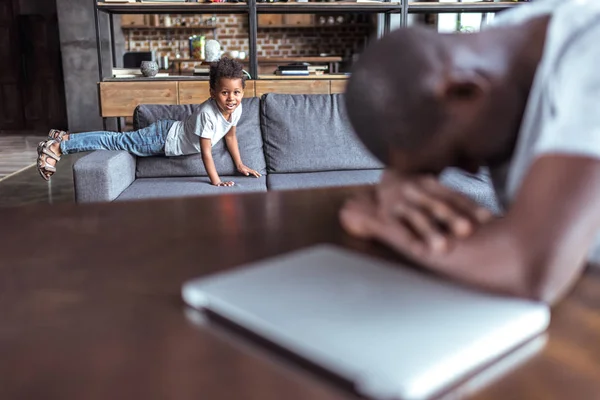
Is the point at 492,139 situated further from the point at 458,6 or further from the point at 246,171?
the point at 458,6

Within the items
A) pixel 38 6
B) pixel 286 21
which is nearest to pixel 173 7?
pixel 286 21

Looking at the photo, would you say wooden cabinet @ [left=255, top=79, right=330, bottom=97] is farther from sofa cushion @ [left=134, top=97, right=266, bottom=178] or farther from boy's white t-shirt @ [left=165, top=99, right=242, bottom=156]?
boy's white t-shirt @ [left=165, top=99, right=242, bottom=156]

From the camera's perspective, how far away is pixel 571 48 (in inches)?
22.5

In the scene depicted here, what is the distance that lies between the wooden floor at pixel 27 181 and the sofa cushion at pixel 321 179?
6.16 feet

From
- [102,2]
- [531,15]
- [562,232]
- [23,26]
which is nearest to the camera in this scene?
[562,232]

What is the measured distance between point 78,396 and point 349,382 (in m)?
0.17

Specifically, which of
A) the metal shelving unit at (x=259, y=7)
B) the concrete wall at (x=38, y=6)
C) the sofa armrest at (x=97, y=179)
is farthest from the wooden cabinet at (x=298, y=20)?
the sofa armrest at (x=97, y=179)

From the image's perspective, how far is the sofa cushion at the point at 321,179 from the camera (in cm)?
283

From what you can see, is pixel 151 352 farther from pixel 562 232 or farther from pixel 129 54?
pixel 129 54

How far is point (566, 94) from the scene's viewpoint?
1.85ft

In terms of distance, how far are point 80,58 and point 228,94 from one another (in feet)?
18.0

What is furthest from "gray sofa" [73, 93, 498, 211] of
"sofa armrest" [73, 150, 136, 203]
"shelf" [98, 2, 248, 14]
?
"shelf" [98, 2, 248, 14]

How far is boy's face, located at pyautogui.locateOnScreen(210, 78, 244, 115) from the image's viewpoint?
2984 millimetres

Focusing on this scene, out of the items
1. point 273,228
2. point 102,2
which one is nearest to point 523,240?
point 273,228
